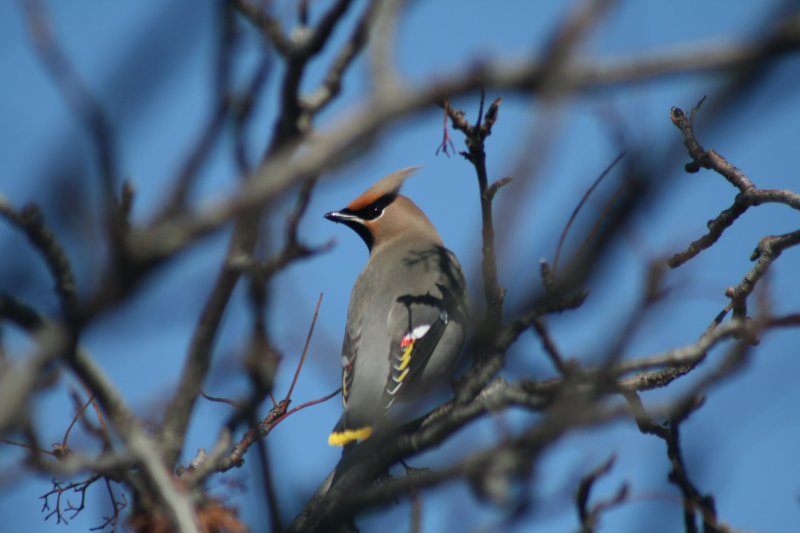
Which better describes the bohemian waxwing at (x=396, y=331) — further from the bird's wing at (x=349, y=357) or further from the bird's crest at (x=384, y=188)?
the bird's crest at (x=384, y=188)

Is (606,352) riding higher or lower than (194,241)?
lower

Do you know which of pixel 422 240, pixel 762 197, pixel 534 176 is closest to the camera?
pixel 534 176

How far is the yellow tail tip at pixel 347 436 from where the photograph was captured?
4.22m

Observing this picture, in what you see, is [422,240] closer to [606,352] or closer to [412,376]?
[412,376]

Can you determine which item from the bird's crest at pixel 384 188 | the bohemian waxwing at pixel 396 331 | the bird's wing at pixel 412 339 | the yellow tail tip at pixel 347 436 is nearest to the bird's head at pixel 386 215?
the bird's crest at pixel 384 188

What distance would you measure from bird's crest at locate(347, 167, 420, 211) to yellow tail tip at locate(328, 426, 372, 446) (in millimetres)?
2089

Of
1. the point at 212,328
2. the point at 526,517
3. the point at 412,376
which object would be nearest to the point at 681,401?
the point at 526,517

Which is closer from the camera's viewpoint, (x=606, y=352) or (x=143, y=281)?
(x=143, y=281)

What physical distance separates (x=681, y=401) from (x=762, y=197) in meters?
1.88

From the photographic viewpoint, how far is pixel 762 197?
3373 mm

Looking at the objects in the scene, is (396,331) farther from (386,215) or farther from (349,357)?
(386,215)

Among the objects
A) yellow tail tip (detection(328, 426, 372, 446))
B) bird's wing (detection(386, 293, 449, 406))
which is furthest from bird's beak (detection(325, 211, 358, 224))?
yellow tail tip (detection(328, 426, 372, 446))

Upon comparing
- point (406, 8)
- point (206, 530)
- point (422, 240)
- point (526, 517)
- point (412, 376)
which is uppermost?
point (422, 240)

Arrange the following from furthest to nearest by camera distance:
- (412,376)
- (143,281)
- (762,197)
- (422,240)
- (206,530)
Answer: (422,240)
(412,376)
(762,197)
(206,530)
(143,281)
